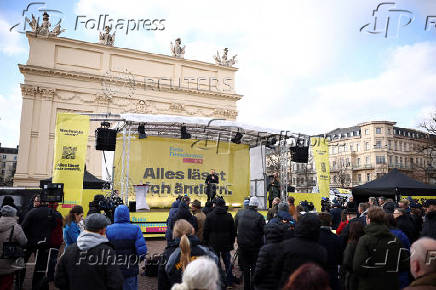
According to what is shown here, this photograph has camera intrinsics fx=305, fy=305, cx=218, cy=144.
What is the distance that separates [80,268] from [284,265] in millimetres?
1922

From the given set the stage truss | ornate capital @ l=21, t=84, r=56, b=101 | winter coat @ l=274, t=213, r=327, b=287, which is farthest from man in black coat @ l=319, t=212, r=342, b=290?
ornate capital @ l=21, t=84, r=56, b=101

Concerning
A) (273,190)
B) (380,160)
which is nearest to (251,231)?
(273,190)

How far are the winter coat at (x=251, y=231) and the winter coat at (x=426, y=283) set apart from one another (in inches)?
136

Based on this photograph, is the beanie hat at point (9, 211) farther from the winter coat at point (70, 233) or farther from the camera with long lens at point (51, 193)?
the camera with long lens at point (51, 193)

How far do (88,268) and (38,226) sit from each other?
3230 mm

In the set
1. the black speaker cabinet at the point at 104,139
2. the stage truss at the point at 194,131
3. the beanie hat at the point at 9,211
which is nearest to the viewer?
the beanie hat at the point at 9,211

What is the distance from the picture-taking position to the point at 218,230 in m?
5.84

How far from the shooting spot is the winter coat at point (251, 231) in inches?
210

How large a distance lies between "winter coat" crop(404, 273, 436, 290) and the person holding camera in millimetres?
4462

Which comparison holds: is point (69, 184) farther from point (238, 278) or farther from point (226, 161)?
point (226, 161)

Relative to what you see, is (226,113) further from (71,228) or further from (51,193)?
→ (71,228)

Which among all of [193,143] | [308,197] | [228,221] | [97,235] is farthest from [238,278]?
[193,143]

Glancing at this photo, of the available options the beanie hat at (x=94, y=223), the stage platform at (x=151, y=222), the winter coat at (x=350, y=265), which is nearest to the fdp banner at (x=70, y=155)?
Answer: the stage platform at (x=151, y=222)

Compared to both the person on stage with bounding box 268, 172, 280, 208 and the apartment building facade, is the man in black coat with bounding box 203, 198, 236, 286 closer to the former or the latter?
the person on stage with bounding box 268, 172, 280, 208
